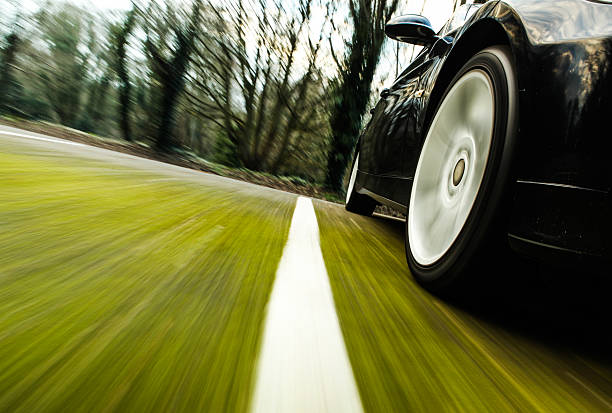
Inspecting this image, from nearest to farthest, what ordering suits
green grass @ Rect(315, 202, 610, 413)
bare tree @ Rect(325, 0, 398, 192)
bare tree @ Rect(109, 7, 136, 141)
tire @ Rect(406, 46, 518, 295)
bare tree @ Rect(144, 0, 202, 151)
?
green grass @ Rect(315, 202, 610, 413) < tire @ Rect(406, 46, 518, 295) < bare tree @ Rect(144, 0, 202, 151) < bare tree @ Rect(109, 7, 136, 141) < bare tree @ Rect(325, 0, 398, 192)

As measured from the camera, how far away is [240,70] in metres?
11.2

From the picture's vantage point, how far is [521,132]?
117 centimetres

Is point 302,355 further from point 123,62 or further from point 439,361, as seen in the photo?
point 123,62

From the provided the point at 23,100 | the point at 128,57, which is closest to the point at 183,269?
the point at 128,57

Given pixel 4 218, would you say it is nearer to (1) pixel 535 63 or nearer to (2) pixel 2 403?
(2) pixel 2 403

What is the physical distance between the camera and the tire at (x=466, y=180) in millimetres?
1207

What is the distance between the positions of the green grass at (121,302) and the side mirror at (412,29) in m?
1.91

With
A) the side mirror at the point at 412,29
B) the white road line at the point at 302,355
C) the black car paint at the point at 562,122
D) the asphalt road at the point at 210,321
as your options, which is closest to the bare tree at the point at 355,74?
the side mirror at the point at 412,29

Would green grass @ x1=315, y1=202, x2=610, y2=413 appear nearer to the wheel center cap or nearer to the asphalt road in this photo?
→ the asphalt road

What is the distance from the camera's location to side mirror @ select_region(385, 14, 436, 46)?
2734 millimetres

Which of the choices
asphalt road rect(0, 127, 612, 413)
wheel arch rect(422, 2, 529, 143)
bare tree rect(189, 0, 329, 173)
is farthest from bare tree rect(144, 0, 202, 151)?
wheel arch rect(422, 2, 529, 143)

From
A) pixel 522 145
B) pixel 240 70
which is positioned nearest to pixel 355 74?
pixel 240 70

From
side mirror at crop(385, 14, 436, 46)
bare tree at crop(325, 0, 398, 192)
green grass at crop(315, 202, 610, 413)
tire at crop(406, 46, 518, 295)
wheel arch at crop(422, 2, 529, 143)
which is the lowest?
green grass at crop(315, 202, 610, 413)

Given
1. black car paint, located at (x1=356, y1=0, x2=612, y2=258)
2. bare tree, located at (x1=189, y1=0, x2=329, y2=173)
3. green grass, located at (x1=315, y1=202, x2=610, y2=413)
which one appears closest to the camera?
green grass, located at (x1=315, y1=202, x2=610, y2=413)
